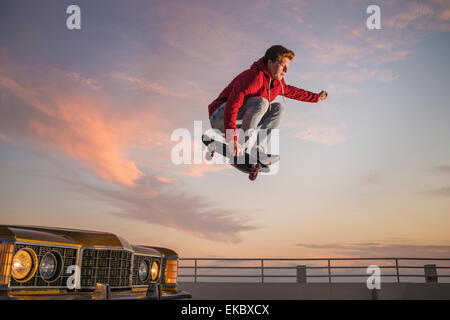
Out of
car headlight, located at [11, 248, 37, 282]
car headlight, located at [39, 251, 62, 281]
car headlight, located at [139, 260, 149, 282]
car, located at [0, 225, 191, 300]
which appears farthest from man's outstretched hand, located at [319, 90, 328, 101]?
car headlight, located at [11, 248, 37, 282]

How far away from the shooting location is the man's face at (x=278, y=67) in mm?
3465

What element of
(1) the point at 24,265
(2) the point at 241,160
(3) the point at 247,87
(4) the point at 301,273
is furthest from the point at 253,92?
(4) the point at 301,273

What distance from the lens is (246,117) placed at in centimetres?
370

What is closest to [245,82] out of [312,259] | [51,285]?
[51,285]

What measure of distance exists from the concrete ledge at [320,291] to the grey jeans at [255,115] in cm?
862

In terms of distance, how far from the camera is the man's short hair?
136 inches

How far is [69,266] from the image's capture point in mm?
3824

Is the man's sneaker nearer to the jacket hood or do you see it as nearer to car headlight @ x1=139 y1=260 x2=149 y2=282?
the jacket hood

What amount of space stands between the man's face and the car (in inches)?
100.0

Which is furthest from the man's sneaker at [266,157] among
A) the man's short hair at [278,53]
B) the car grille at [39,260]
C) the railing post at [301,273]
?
the railing post at [301,273]

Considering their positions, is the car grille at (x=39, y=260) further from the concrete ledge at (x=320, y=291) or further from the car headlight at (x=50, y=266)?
the concrete ledge at (x=320, y=291)

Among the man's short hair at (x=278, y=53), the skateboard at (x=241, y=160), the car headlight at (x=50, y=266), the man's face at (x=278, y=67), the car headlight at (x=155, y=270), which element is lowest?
the car headlight at (x=155, y=270)
